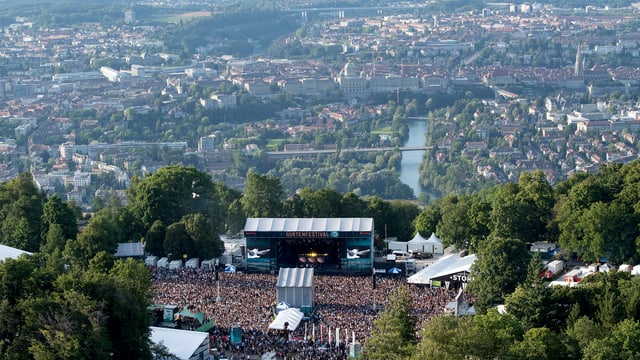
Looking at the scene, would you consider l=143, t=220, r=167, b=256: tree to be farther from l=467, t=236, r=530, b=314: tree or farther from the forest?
l=467, t=236, r=530, b=314: tree

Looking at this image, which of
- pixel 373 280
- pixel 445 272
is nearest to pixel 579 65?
pixel 445 272

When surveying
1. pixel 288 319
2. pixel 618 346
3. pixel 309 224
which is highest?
pixel 618 346

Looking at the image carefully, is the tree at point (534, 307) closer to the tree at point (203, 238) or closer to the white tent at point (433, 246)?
the white tent at point (433, 246)

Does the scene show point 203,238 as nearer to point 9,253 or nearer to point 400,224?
point 9,253

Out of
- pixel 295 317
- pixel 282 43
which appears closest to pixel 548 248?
pixel 295 317

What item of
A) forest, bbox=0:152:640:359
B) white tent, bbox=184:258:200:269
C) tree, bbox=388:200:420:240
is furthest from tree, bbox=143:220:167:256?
tree, bbox=388:200:420:240

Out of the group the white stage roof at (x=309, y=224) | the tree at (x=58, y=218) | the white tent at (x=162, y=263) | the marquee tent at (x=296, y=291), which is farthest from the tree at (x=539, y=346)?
the tree at (x=58, y=218)

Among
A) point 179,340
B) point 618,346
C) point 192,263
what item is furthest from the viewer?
point 192,263
